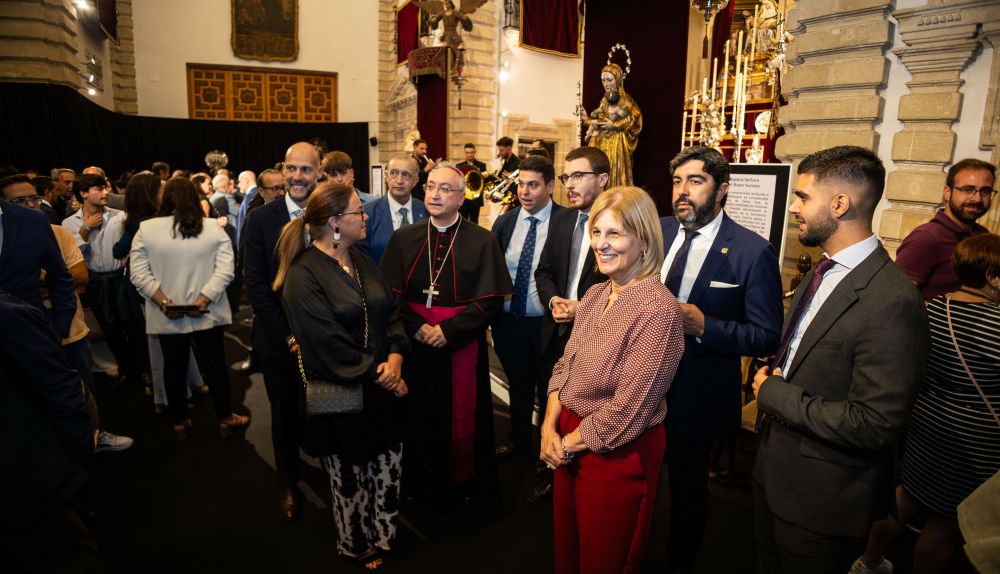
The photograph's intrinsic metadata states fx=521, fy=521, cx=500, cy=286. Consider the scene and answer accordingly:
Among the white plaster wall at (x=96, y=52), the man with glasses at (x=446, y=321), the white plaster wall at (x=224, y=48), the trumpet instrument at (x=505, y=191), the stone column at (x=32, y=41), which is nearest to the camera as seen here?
the man with glasses at (x=446, y=321)

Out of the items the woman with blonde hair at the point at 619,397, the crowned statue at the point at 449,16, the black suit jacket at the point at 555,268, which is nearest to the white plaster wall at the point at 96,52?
the crowned statue at the point at 449,16

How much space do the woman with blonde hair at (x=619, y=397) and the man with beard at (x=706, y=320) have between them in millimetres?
412

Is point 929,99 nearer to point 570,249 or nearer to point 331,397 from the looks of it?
point 570,249

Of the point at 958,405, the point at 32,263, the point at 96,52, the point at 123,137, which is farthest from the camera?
the point at 123,137

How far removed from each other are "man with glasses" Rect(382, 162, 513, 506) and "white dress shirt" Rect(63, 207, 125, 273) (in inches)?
112

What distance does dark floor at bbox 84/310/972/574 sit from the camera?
2629 millimetres

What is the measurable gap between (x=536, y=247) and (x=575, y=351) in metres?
1.61

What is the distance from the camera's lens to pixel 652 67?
17.6 feet

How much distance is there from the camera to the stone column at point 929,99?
139 inches

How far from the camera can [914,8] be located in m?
3.72

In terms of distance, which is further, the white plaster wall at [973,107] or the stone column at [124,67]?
the stone column at [124,67]

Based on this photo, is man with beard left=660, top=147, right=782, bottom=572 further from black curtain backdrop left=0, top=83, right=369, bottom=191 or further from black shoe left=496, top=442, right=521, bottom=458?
black curtain backdrop left=0, top=83, right=369, bottom=191

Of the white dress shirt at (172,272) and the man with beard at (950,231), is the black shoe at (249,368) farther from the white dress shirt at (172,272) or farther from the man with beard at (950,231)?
the man with beard at (950,231)

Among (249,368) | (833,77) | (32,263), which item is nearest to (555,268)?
(32,263)
